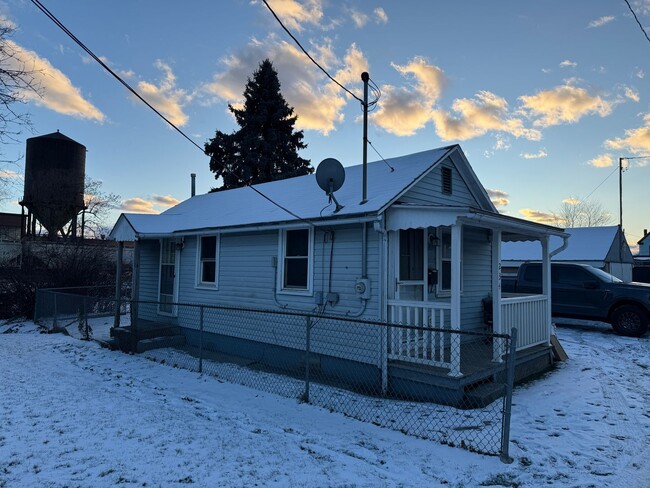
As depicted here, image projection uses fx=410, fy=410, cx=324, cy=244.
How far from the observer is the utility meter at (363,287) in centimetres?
691

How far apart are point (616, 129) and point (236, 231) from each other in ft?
36.7

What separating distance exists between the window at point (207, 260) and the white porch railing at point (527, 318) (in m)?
6.68

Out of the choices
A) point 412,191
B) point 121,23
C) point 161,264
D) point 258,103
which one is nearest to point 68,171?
point 258,103

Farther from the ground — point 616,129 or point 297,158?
point 297,158

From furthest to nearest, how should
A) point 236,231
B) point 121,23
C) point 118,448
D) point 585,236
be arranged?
point 585,236 → point 236,231 → point 121,23 → point 118,448

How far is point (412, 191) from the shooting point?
786cm

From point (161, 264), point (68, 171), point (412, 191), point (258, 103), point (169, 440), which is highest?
point (258, 103)

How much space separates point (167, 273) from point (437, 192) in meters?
7.75

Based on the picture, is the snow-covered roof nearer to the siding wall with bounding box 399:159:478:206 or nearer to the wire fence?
the siding wall with bounding box 399:159:478:206

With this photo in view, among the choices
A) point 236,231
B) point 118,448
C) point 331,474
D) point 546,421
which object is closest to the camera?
Answer: point 331,474

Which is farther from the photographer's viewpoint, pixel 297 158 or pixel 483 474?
pixel 297 158

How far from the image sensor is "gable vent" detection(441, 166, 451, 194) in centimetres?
889

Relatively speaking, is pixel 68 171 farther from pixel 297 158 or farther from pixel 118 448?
pixel 118 448

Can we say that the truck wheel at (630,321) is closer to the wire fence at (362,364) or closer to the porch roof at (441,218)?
the wire fence at (362,364)
